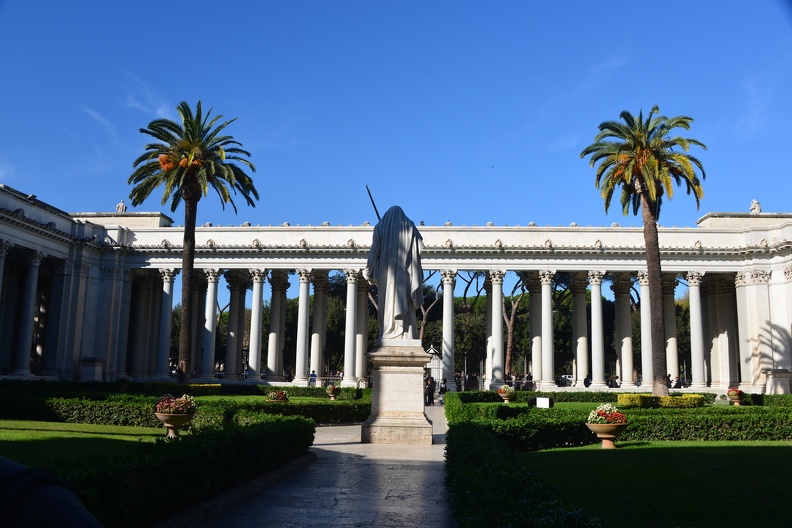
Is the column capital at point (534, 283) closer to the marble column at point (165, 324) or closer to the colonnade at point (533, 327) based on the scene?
the colonnade at point (533, 327)

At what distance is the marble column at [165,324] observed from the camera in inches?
2183

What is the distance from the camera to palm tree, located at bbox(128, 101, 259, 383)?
137 ft

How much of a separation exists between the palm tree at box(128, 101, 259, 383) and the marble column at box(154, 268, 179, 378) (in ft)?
44.2

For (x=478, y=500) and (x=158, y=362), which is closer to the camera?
(x=478, y=500)

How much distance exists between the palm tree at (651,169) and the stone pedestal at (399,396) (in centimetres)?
2442

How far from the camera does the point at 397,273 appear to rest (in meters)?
20.1

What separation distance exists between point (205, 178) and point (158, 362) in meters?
20.4

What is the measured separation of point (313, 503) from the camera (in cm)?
1065

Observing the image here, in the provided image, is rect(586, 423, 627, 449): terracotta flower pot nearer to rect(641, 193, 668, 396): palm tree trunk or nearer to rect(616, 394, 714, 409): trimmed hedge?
rect(616, 394, 714, 409): trimmed hedge

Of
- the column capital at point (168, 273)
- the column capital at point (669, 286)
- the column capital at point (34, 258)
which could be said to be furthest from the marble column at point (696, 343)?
the column capital at point (34, 258)

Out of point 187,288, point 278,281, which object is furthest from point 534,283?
point 187,288

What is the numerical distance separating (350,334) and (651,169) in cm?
2495

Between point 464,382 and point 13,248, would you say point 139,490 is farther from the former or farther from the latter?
point 464,382

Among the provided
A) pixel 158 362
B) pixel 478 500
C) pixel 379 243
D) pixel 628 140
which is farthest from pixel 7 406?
pixel 628 140
